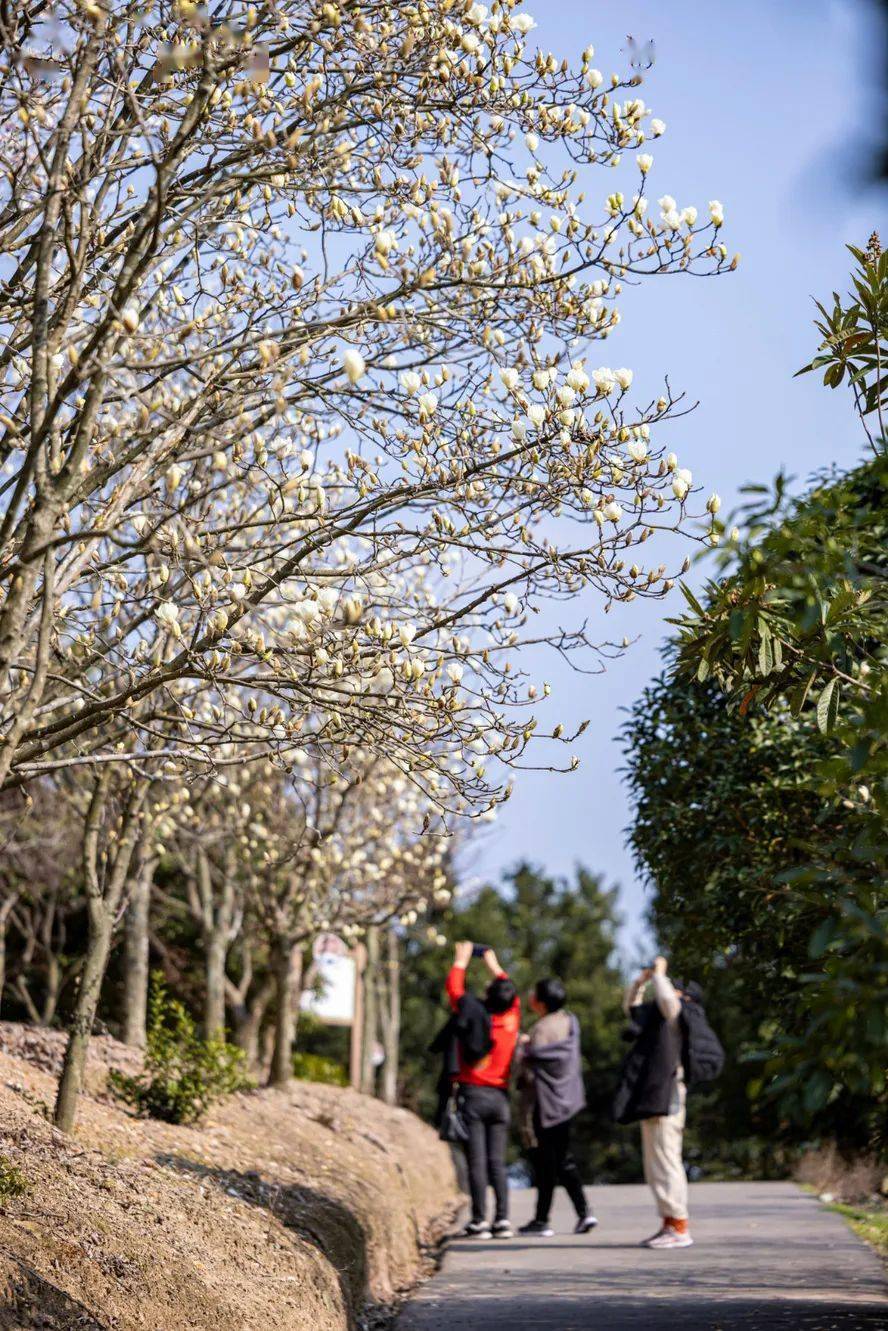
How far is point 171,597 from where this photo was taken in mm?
7035

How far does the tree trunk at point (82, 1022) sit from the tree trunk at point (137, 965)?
17.6 ft

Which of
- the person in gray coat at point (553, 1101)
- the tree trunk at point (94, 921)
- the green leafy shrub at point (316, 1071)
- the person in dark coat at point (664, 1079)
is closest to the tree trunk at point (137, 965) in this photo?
the person in gray coat at point (553, 1101)

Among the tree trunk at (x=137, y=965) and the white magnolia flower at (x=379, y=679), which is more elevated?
the white magnolia flower at (x=379, y=679)

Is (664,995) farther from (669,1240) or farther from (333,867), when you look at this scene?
(333,867)

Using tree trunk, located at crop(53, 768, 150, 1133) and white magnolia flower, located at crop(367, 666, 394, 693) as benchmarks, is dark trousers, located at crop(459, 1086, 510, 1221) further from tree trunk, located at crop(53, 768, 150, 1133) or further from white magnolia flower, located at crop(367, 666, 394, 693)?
tree trunk, located at crop(53, 768, 150, 1133)

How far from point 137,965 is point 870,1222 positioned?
784 centimetres

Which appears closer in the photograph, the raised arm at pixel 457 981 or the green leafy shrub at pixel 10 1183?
the green leafy shrub at pixel 10 1183

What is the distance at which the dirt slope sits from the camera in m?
5.85

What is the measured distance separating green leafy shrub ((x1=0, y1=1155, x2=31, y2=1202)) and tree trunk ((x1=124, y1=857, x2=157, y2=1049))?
7964 millimetres

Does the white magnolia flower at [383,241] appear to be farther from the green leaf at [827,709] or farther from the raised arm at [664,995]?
the raised arm at [664,995]

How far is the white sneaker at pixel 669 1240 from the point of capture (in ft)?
37.0

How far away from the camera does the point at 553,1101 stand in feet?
41.0

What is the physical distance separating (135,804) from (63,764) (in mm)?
3843

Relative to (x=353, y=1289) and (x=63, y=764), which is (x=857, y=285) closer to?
(x=63, y=764)
